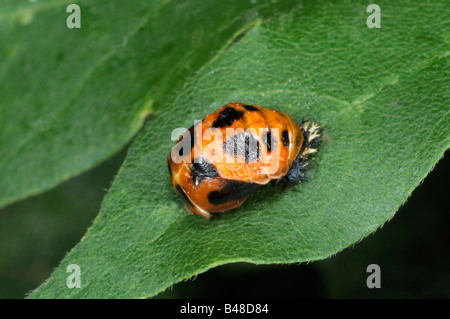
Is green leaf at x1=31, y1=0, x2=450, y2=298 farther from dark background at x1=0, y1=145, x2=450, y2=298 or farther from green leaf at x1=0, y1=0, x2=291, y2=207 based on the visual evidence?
dark background at x1=0, y1=145, x2=450, y2=298

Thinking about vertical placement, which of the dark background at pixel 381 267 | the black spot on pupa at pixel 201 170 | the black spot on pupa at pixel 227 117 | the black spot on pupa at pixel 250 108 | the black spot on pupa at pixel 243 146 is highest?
the black spot on pupa at pixel 250 108

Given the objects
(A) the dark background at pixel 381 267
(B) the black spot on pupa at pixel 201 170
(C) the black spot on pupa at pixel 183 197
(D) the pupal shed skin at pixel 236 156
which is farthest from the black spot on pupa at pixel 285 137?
(A) the dark background at pixel 381 267

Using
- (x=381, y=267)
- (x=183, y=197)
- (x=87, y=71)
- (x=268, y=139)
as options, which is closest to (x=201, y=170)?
(x=183, y=197)

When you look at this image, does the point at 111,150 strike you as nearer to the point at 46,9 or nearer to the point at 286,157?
the point at 46,9

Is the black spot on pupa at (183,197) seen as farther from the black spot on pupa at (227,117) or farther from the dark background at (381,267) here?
the dark background at (381,267)

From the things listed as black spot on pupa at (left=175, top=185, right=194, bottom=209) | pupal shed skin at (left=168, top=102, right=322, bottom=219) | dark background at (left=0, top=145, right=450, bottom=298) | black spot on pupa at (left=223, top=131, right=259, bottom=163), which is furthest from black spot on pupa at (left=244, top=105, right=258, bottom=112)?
dark background at (left=0, top=145, right=450, bottom=298)

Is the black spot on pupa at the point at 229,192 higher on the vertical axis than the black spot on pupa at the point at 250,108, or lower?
lower
